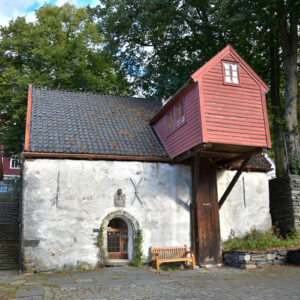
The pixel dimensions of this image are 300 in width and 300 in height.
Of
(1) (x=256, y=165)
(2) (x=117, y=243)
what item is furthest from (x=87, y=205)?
(1) (x=256, y=165)

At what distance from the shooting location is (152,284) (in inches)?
376

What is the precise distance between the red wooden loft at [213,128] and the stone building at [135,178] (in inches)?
1.6

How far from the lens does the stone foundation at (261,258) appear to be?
12.4 m

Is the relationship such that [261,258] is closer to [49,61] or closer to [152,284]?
[152,284]

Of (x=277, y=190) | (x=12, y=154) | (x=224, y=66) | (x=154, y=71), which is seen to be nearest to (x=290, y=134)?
(x=277, y=190)

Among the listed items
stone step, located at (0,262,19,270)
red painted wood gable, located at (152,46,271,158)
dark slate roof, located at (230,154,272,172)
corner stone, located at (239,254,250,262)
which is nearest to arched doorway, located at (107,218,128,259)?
stone step, located at (0,262,19,270)

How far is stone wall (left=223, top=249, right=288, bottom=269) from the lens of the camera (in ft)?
40.7

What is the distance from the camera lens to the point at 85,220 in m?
12.2

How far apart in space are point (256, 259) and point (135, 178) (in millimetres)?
5190

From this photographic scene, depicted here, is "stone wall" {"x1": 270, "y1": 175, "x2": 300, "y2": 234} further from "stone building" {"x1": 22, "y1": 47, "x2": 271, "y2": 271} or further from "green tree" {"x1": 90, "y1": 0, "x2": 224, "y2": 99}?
"green tree" {"x1": 90, "y1": 0, "x2": 224, "y2": 99}

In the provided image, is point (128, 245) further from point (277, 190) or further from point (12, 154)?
point (12, 154)

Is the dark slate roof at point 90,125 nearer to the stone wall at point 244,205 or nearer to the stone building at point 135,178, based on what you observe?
the stone building at point 135,178

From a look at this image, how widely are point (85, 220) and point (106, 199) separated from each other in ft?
3.42

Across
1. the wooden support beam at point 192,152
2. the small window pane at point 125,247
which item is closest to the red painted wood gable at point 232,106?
the wooden support beam at point 192,152
